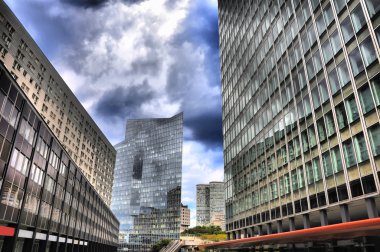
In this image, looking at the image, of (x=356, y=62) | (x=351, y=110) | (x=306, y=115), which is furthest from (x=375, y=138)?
(x=306, y=115)

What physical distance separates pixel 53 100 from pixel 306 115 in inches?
2152

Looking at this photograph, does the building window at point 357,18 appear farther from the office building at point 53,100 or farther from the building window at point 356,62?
the office building at point 53,100

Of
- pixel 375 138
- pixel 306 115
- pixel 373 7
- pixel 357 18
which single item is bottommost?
pixel 375 138

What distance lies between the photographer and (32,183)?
116 feet

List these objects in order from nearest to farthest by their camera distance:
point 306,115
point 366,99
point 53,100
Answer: point 366,99 → point 306,115 → point 53,100

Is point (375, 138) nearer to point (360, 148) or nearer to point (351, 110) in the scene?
point (360, 148)

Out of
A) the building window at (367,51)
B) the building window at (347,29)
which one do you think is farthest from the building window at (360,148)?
the building window at (347,29)

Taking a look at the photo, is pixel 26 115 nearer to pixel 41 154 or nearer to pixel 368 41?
pixel 41 154

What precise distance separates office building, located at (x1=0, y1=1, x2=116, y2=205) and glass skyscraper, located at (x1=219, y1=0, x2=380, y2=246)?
35.5m

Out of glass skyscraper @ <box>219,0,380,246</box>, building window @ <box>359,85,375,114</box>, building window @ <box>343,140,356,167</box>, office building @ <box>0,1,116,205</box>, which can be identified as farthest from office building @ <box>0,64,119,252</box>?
building window @ <box>359,85,375,114</box>

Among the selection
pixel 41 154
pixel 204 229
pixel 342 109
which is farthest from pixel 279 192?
pixel 204 229

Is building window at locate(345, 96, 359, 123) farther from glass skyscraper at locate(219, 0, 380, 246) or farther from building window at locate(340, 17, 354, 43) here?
building window at locate(340, 17, 354, 43)

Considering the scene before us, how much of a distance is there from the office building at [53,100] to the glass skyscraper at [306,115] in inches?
1397

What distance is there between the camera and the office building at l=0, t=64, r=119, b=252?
1110 inches
